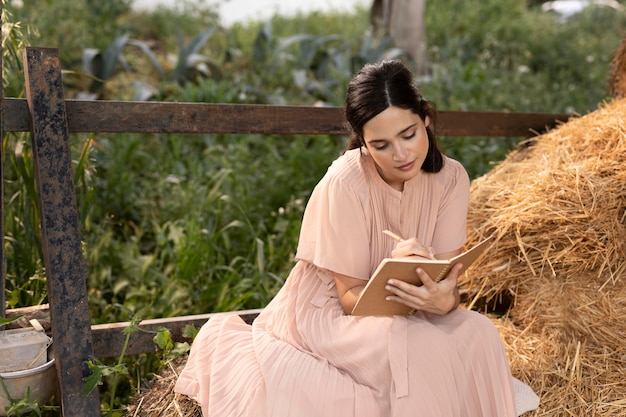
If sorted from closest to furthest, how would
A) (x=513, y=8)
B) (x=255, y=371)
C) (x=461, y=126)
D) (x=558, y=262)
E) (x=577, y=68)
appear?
(x=255, y=371), (x=558, y=262), (x=461, y=126), (x=577, y=68), (x=513, y=8)

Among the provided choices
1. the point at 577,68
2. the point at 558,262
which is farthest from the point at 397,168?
the point at 577,68

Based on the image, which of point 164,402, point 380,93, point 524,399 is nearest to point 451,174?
point 380,93

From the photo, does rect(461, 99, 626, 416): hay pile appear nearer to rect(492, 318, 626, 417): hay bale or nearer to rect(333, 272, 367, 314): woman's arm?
rect(492, 318, 626, 417): hay bale

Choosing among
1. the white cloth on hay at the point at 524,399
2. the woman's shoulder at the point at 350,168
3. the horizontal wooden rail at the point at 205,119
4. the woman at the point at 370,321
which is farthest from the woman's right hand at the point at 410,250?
the horizontal wooden rail at the point at 205,119

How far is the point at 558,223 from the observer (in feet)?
10.3

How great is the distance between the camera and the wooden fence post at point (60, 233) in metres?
2.72

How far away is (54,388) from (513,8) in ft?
28.1

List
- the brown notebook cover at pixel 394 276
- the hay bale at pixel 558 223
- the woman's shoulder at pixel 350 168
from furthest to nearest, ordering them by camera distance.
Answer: the hay bale at pixel 558 223
the woman's shoulder at pixel 350 168
the brown notebook cover at pixel 394 276

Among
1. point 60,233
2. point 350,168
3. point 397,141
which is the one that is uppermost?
point 397,141

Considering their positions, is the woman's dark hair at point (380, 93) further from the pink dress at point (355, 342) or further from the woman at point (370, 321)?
the pink dress at point (355, 342)

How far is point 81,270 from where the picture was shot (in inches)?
109

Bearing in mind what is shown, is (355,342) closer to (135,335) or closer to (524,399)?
(524,399)

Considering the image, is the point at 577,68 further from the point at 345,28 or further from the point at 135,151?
the point at 135,151

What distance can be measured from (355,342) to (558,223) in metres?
1.19
